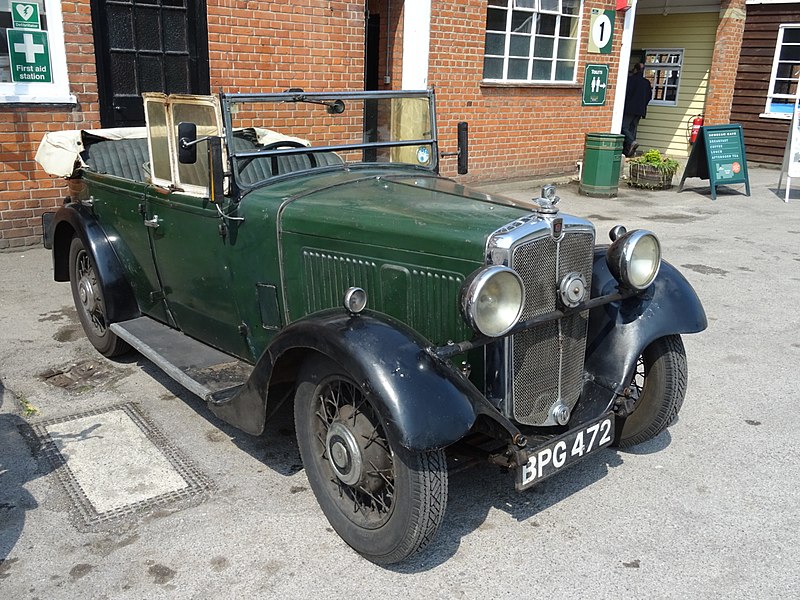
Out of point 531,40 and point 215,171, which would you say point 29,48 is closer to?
point 215,171

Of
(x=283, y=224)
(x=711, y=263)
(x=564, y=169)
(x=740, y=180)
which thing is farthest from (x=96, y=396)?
(x=740, y=180)

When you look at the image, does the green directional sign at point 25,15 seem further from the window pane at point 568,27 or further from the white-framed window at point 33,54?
the window pane at point 568,27

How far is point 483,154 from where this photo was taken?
1047 centimetres

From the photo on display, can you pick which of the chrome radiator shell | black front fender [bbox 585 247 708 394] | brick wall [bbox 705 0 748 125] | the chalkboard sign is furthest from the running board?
brick wall [bbox 705 0 748 125]

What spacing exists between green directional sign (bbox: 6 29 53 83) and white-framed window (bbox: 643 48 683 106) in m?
13.1

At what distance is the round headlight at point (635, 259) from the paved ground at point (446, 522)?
0.92 meters

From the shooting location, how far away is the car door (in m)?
3.54

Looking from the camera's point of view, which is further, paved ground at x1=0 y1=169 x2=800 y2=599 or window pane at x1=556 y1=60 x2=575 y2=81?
window pane at x1=556 y1=60 x2=575 y2=81

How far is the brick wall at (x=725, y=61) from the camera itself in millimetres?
14133

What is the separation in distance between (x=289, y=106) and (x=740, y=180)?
9392 millimetres

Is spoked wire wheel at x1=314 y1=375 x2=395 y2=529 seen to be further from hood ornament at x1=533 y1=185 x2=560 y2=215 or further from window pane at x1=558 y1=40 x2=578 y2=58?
window pane at x1=558 y1=40 x2=578 y2=58

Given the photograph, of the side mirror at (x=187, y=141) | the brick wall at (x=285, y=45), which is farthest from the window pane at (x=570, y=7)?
the side mirror at (x=187, y=141)

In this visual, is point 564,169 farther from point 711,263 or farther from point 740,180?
point 711,263

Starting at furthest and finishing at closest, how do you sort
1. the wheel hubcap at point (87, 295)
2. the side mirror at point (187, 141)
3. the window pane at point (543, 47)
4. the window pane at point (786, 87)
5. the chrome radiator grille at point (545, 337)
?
1. the window pane at point (786, 87)
2. the window pane at point (543, 47)
3. the wheel hubcap at point (87, 295)
4. the side mirror at point (187, 141)
5. the chrome radiator grille at point (545, 337)
